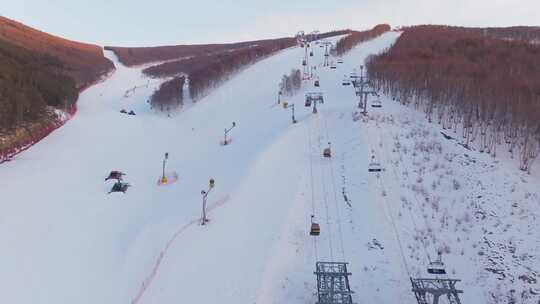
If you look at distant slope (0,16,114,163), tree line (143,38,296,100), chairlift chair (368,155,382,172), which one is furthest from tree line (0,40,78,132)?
chairlift chair (368,155,382,172)

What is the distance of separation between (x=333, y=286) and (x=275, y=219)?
261 inches

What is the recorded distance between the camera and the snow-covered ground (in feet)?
55.9

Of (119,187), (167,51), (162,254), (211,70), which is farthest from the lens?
(167,51)

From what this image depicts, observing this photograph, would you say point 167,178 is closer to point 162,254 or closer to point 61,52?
point 162,254

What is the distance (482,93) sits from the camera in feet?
103

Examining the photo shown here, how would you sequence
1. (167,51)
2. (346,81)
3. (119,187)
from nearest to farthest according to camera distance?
(119,187) → (346,81) → (167,51)

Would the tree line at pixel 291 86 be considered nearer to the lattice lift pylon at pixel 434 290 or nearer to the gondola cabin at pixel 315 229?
the gondola cabin at pixel 315 229

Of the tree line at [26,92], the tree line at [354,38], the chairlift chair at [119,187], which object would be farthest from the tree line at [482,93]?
the tree line at [26,92]

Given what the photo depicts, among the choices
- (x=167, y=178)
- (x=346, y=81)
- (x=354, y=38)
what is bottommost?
(x=167, y=178)

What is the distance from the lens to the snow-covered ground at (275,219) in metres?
17.0

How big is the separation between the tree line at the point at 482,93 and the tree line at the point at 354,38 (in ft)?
99.4

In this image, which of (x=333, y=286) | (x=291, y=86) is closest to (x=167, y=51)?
(x=291, y=86)

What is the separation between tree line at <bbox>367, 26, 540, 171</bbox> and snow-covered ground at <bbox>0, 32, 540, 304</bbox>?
7.65 ft

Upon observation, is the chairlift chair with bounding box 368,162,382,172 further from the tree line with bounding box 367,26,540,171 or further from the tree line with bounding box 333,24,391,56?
the tree line with bounding box 333,24,391,56
